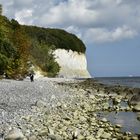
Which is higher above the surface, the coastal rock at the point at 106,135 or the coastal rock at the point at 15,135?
the coastal rock at the point at 15,135

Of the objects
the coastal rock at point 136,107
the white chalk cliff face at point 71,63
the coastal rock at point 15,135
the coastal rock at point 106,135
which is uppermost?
the white chalk cliff face at point 71,63

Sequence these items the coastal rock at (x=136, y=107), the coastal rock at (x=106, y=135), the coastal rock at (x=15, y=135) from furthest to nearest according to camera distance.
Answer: the coastal rock at (x=136, y=107) → the coastal rock at (x=106, y=135) → the coastal rock at (x=15, y=135)

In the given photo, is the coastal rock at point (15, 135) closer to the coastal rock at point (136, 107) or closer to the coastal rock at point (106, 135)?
the coastal rock at point (106, 135)

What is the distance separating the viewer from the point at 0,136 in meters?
13.7

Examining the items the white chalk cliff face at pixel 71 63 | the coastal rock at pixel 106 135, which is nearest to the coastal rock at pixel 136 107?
the coastal rock at pixel 106 135

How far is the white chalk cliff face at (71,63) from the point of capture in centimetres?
12733

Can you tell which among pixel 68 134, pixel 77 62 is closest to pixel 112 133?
pixel 68 134

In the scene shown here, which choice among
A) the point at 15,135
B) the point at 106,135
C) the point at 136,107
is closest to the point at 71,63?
the point at 136,107

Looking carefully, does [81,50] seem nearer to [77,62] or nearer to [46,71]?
[77,62]

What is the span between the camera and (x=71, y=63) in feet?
429

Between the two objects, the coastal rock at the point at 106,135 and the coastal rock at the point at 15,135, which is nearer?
the coastal rock at the point at 15,135

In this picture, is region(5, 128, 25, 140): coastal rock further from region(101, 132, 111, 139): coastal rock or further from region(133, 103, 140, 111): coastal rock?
region(133, 103, 140, 111): coastal rock

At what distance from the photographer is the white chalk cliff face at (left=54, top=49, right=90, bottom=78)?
5013 inches

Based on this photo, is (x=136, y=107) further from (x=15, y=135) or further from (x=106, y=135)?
(x=15, y=135)
